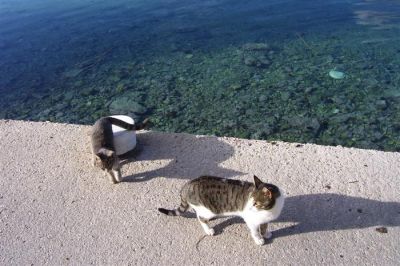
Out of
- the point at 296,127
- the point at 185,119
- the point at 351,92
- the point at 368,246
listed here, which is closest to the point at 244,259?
the point at 368,246

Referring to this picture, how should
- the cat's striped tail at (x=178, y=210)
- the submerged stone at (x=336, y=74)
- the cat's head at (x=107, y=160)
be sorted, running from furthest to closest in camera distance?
1. the submerged stone at (x=336, y=74)
2. the cat's head at (x=107, y=160)
3. the cat's striped tail at (x=178, y=210)

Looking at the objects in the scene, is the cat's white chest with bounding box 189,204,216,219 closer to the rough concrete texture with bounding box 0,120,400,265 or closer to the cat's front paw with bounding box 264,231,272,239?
the rough concrete texture with bounding box 0,120,400,265

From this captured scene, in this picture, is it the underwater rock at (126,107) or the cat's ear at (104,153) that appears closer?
the cat's ear at (104,153)

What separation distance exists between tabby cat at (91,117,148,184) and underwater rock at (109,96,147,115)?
249 cm

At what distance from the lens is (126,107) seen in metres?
7.84

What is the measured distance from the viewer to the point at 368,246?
11.9 feet

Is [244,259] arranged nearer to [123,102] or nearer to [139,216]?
[139,216]

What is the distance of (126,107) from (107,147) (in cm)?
309

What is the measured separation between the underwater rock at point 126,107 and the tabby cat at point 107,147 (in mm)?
2485

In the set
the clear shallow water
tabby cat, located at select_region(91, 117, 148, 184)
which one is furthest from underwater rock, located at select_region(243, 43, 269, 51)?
tabby cat, located at select_region(91, 117, 148, 184)

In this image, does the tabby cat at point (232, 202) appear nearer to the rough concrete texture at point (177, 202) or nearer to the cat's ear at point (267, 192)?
the cat's ear at point (267, 192)

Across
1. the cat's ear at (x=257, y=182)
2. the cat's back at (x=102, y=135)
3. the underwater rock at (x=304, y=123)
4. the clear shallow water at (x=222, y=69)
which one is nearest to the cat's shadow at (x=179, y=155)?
the cat's back at (x=102, y=135)

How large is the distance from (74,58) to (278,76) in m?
5.58

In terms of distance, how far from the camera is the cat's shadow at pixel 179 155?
15.7ft
